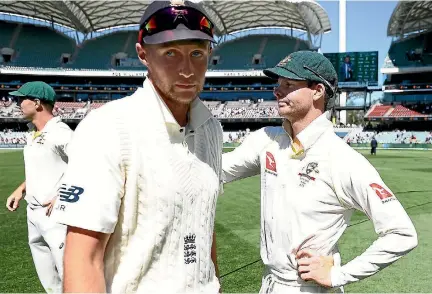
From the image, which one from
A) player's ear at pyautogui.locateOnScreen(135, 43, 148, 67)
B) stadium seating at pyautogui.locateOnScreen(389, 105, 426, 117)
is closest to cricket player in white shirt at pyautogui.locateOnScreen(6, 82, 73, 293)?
player's ear at pyautogui.locateOnScreen(135, 43, 148, 67)

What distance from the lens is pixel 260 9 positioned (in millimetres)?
62219

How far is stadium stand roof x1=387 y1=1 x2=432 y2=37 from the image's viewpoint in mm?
52969

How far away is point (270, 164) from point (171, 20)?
140 centimetres

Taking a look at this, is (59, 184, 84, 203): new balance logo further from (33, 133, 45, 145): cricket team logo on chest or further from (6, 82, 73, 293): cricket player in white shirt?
(33, 133, 45, 145): cricket team logo on chest

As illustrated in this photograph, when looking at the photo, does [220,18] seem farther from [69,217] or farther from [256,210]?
[69,217]

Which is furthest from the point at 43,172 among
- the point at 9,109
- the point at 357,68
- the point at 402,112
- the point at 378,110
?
the point at 357,68

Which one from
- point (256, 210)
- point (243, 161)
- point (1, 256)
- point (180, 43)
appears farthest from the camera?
point (256, 210)

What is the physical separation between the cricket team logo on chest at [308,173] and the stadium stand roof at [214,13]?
56.4 m

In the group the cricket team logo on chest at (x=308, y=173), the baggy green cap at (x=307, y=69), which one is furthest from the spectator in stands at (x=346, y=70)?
the cricket team logo on chest at (x=308, y=173)

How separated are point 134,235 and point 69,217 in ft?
0.92

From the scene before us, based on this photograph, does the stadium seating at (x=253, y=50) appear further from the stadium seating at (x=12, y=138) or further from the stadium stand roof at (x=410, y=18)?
the stadium seating at (x=12, y=138)

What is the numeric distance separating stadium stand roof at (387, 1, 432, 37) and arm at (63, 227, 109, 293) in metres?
57.9

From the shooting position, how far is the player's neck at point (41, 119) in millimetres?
4523

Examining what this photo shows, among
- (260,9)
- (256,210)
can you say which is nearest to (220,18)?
(260,9)
